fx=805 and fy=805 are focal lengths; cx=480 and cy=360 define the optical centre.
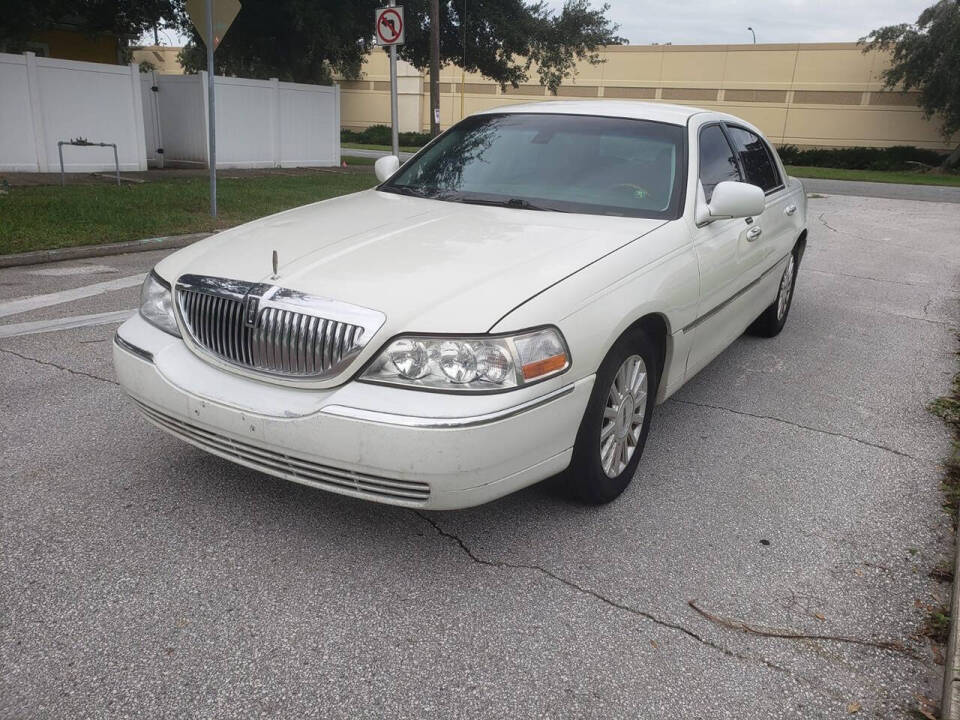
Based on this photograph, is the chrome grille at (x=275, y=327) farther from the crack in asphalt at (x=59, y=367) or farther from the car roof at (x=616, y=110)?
the car roof at (x=616, y=110)

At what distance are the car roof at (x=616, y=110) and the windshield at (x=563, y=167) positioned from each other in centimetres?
6

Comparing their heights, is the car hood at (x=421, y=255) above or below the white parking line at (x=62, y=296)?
above

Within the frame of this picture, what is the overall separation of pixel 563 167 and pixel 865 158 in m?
42.3

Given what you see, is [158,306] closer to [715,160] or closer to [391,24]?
[715,160]

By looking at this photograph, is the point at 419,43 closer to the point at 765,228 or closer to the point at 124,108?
the point at 124,108

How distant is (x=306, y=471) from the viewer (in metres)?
2.80

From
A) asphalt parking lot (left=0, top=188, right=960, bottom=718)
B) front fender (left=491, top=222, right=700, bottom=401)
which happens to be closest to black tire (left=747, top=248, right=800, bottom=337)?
asphalt parking lot (left=0, top=188, right=960, bottom=718)

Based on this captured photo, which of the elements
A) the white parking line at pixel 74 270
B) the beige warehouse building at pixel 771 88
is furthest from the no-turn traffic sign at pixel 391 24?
the beige warehouse building at pixel 771 88

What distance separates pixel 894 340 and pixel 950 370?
2.65 feet

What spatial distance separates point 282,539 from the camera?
10.1ft

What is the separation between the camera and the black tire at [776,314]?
607 cm

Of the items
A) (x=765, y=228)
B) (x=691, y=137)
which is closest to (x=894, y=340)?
(x=765, y=228)

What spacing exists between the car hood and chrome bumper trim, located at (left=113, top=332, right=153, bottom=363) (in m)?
0.33

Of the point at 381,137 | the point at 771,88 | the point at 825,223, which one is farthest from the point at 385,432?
the point at 771,88
